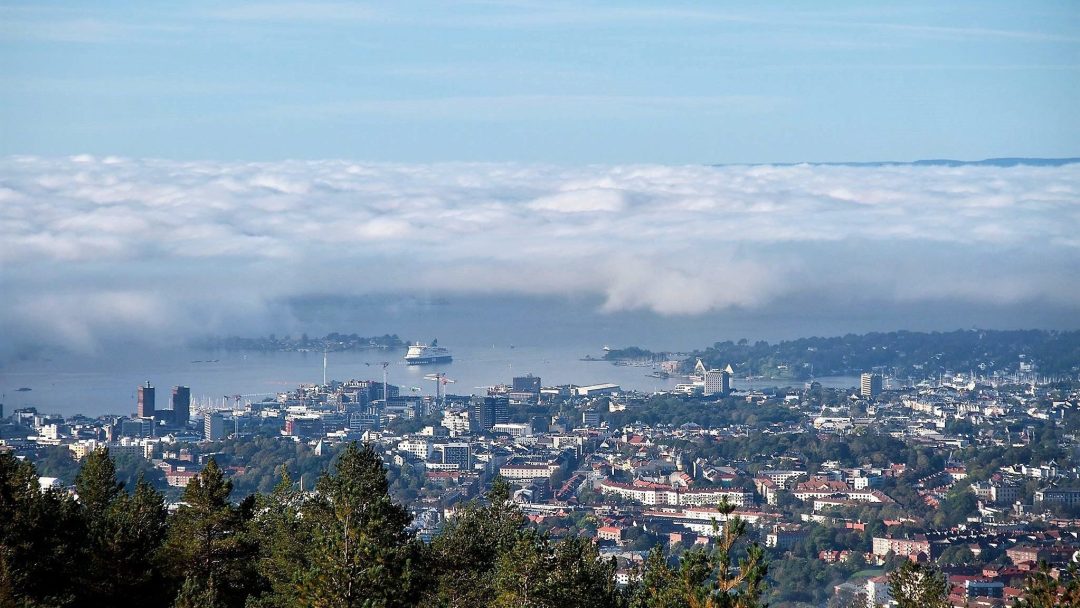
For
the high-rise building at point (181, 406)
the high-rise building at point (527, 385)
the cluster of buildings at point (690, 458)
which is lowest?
the cluster of buildings at point (690, 458)

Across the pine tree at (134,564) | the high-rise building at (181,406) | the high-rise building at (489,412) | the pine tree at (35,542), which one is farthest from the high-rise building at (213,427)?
the pine tree at (35,542)

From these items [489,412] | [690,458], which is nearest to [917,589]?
[690,458]

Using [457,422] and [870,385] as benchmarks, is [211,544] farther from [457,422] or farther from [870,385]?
[870,385]

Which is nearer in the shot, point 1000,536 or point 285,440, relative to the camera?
point 1000,536

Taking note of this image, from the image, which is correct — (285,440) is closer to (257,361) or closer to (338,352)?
(257,361)

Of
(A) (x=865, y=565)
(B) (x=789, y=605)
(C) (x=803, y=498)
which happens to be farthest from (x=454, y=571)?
(C) (x=803, y=498)

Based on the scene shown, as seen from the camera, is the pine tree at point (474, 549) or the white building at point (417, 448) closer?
the pine tree at point (474, 549)

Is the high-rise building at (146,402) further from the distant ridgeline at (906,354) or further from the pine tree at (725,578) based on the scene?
the pine tree at (725,578)
